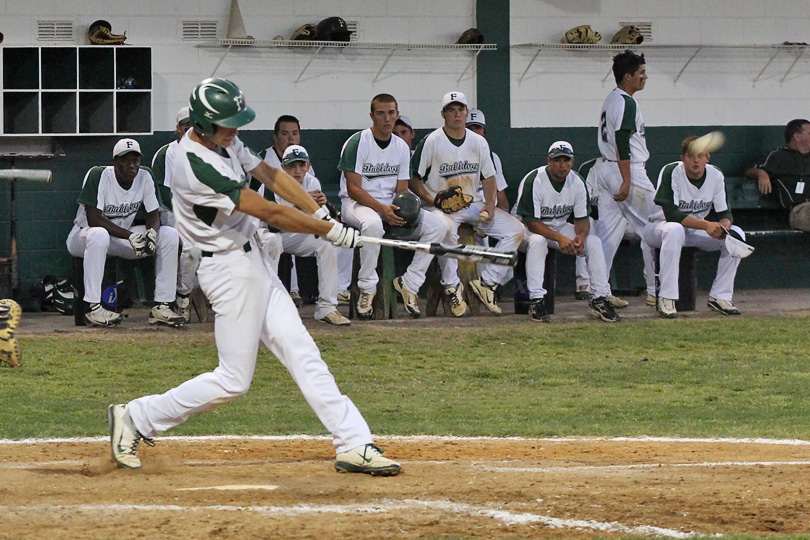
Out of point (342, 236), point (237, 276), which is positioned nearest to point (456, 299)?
point (342, 236)

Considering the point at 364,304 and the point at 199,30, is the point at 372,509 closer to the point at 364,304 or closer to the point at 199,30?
the point at 364,304

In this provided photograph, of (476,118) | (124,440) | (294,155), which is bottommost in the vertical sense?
(124,440)

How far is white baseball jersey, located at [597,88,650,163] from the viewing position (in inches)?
430

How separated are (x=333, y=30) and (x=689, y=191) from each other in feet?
12.1

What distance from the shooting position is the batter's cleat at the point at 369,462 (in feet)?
17.3

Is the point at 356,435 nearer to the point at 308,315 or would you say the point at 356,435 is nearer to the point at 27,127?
the point at 308,315

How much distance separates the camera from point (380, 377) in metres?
8.60

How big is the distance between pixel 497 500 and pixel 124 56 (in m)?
7.86

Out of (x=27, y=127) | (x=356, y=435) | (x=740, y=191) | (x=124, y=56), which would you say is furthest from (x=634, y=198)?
(x=356, y=435)

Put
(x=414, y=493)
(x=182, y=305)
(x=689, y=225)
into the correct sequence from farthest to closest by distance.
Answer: (x=689, y=225) → (x=182, y=305) → (x=414, y=493)

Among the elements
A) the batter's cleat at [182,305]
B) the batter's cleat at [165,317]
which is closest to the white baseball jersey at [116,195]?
the batter's cleat at [182,305]

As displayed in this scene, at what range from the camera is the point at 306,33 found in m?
11.8

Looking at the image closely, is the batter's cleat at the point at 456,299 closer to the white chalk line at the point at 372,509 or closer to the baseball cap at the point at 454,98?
the baseball cap at the point at 454,98

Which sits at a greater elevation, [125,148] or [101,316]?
Result: [125,148]
